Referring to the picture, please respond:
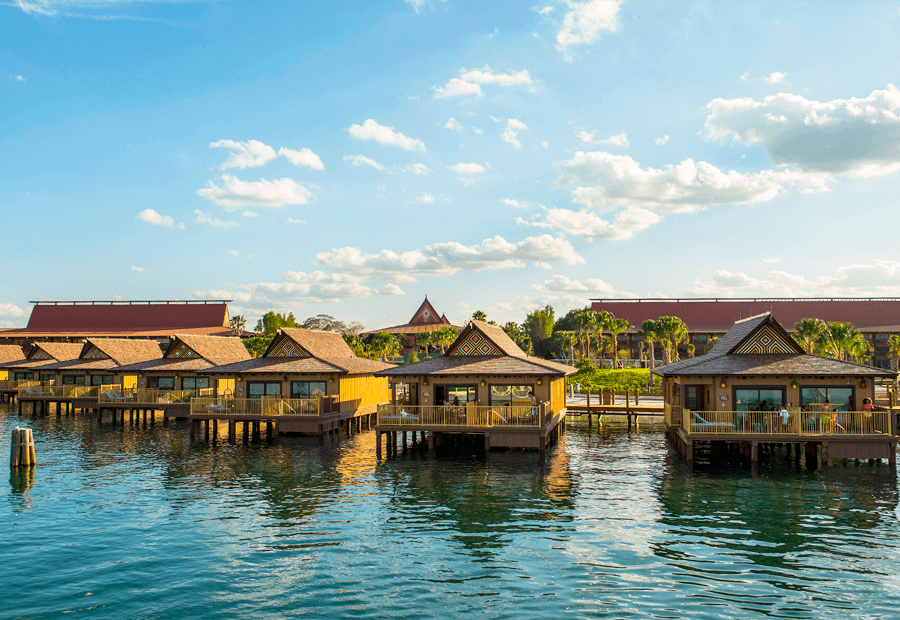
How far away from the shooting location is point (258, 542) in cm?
2003

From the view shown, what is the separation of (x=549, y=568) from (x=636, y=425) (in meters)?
34.1

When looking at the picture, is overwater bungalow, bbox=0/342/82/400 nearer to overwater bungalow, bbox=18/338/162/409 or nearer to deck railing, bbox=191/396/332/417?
overwater bungalow, bbox=18/338/162/409

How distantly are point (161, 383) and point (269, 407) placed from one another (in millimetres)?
18840

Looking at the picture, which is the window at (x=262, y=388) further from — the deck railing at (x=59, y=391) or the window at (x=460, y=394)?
the deck railing at (x=59, y=391)

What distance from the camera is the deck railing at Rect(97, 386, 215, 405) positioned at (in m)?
49.5

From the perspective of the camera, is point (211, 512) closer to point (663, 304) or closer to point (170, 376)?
point (170, 376)

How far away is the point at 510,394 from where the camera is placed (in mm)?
36062

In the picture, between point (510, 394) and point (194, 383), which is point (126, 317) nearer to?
point (194, 383)

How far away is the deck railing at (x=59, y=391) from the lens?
188ft

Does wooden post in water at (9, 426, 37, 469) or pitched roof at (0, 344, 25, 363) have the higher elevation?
pitched roof at (0, 344, 25, 363)

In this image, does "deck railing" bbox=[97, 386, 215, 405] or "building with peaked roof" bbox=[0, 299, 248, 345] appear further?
"building with peaked roof" bbox=[0, 299, 248, 345]

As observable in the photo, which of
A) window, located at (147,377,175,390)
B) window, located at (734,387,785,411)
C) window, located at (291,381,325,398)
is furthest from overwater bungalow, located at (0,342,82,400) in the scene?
window, located at (734,387,785,411)

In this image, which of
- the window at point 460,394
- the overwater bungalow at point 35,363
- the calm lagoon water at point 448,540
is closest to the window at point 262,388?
the calm lagoon water at point 448,540

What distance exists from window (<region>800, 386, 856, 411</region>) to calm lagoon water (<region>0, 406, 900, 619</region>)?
3075 mm
